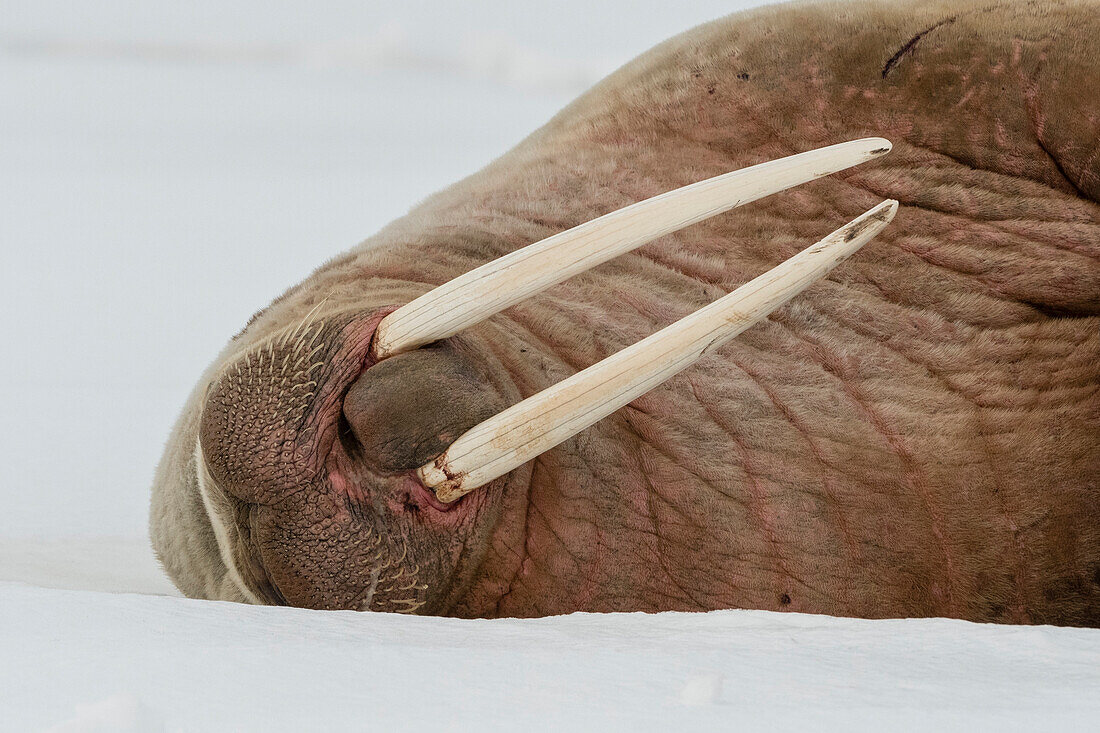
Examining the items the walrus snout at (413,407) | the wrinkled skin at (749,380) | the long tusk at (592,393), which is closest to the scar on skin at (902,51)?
the wrinkled skin at (749,380)

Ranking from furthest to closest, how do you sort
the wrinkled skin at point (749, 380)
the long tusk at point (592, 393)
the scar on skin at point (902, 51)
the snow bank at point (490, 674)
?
1. the scar on skin at point (902, 51)
2. the wrinkled skin at point (749, 380)
3. the long tusk at point (592, 393)
4. the snow bank at point (490, 674)

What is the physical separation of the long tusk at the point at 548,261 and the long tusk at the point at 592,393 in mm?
188

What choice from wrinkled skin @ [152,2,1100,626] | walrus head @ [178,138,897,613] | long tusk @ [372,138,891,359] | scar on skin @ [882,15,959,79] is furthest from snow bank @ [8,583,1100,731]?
scar on skin @ [882,15,959,79]

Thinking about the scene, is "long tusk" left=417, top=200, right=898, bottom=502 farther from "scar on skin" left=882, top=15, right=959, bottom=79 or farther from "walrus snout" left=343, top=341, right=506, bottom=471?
"scar on skin" left=882, top=15, right=959, bottom=79

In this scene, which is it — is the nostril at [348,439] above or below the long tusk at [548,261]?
below

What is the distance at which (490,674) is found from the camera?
1.79 meters

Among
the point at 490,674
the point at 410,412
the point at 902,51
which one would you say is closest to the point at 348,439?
the point at 410,412

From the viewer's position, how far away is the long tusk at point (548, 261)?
98.3 inches

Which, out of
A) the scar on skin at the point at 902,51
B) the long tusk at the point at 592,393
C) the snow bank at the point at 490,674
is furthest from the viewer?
the scar on skin at the point at 902,51

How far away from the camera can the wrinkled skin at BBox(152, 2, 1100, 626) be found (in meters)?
2.64

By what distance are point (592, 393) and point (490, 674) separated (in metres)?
0.75

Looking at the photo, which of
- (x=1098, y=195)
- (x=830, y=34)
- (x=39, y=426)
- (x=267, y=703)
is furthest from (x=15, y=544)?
(x=1098, y=195)

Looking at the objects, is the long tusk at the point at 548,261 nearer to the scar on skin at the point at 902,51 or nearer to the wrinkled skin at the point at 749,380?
the wrinkled skin at the point at 749,380

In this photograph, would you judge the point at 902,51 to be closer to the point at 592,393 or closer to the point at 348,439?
the point at 592,393
